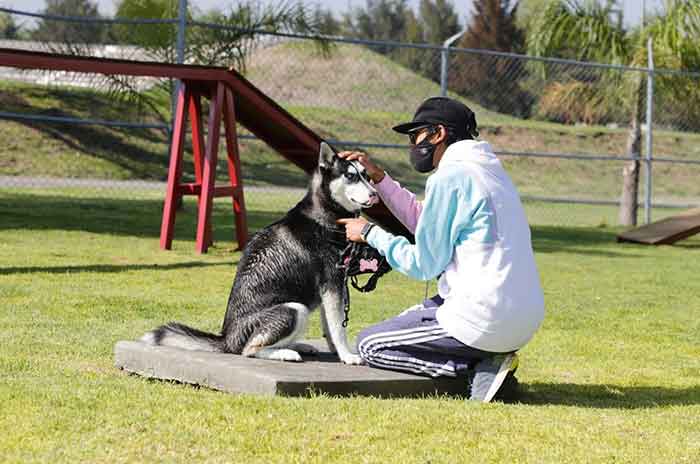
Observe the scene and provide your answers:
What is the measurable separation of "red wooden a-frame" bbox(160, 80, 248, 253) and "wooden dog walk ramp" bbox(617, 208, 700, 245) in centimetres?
676

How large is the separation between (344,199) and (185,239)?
775 centimetres

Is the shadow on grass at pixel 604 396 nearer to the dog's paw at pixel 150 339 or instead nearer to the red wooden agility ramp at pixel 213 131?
the dog's paw at pixel 150 339

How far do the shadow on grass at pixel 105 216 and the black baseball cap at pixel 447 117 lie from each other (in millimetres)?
8125

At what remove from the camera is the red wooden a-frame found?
1215 centimetres

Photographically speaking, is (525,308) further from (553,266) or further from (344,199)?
(553,266)

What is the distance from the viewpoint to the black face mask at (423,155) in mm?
5906

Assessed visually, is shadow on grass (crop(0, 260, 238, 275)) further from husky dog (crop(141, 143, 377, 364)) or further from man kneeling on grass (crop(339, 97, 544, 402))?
man kneeling on grass (crop(339, 97, 544, 402))

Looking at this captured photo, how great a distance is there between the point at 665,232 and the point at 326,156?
11620 mm

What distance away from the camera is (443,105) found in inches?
231

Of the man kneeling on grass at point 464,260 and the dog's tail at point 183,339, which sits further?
the dog's tail at point 183,339

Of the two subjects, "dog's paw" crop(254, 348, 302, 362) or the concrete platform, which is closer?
the concrete platform

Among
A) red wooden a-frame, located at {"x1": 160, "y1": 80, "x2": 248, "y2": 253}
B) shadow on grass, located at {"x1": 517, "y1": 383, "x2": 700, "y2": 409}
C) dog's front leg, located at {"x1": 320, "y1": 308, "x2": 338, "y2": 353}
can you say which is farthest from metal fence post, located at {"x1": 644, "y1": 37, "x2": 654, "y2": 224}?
dog's front leg, located at {"x1": 320, "y1": 308, "x2": 338, "y2": 353}

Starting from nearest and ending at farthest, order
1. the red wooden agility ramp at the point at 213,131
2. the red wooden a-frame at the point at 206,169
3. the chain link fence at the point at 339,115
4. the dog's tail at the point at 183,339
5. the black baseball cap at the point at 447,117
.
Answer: the black baseball cap at the point at 447,117
the dog's tail at the point at 183,339
the red wooden agility ramp at the point at 213,131
the red wooden a-frame at the point at 206,169
the chain link fence at the point at 339,115

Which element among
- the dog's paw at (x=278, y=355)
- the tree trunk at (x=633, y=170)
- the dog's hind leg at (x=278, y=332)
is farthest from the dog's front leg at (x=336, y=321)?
the tree trunk at (x=633, y=170)
